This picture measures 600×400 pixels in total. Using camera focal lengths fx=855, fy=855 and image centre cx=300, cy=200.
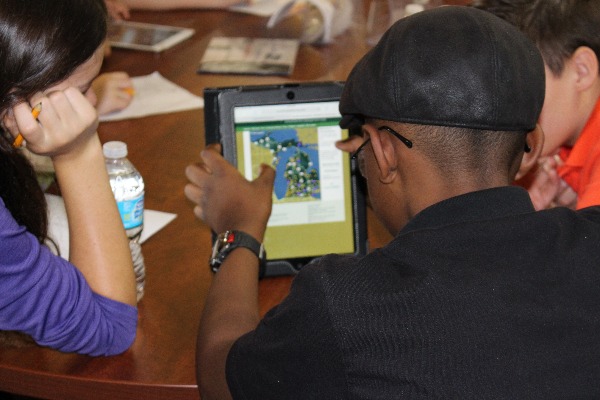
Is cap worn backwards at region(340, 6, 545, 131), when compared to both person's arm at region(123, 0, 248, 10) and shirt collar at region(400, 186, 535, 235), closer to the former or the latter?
shirt collar at region(400, 186, 535, 235)

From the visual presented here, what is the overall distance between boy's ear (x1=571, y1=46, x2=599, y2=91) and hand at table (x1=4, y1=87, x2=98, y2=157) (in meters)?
0.84

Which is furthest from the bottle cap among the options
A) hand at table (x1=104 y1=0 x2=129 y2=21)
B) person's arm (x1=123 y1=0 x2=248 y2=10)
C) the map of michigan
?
person's arm (x1=123 y1=0 x2=248 y2=10)

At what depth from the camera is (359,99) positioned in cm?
103

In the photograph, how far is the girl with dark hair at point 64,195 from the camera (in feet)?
3.59

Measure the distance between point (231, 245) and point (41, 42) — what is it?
0.39 metres

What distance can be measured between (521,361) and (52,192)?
1013 mm

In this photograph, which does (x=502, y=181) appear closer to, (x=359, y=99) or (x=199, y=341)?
(x=359, y=99)

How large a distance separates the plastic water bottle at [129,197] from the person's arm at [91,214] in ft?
0.32

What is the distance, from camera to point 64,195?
1.25 meters

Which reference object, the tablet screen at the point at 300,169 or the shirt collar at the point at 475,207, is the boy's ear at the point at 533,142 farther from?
the tablet screen at the point at 300,169

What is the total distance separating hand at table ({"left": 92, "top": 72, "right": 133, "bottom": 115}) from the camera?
6.39 feet

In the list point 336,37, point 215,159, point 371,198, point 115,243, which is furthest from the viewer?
point 336,37

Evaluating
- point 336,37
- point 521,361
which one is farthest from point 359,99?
point 336,37

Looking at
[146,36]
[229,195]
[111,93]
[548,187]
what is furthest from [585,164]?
[146,36]
